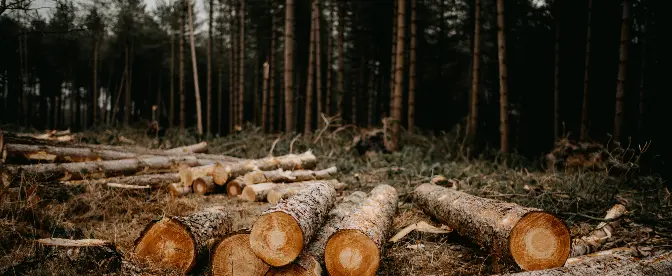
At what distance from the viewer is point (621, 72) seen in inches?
327

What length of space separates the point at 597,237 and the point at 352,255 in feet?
8.53

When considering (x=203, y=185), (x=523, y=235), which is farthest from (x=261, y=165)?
(x=523, y=235)

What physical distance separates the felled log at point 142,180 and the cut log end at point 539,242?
16.4 feet

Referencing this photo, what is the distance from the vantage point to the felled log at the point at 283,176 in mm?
5578

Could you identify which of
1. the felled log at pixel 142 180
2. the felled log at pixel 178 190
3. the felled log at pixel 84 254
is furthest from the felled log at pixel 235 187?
the felled log at pixel 84 254

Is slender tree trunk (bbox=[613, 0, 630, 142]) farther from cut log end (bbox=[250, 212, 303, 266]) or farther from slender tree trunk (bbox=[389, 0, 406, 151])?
cut log end (bbox=[250, 212, 303, 266])

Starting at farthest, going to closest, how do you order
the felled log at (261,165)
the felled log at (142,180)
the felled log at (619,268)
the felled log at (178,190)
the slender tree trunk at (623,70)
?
the slender tree trunk at (623,70), the felled log at (261,165), the felled log at (178,190), the felled log at (142,180), the felled log at (619,268)

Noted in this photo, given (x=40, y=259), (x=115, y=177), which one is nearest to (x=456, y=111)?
(x=115, y=177)

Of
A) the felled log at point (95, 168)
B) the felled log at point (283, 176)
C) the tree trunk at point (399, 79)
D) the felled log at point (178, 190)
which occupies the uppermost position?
the tree trunk at point (399, 79)

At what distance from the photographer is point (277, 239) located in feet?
7.62

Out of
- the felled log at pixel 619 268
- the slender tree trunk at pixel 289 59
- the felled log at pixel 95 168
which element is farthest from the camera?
the slender tree trunk at pixel 289 59

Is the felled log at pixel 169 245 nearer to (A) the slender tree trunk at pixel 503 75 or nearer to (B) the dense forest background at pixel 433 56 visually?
(B) the dense forest background at pixel 433 56

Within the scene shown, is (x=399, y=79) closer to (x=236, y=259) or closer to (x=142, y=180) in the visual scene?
(x=142, y=180)

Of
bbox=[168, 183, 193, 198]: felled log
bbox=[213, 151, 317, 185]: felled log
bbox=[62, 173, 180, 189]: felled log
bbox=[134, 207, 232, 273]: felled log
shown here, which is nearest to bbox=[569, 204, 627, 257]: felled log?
bbox=[134, 207, 232, 273]: felled log
